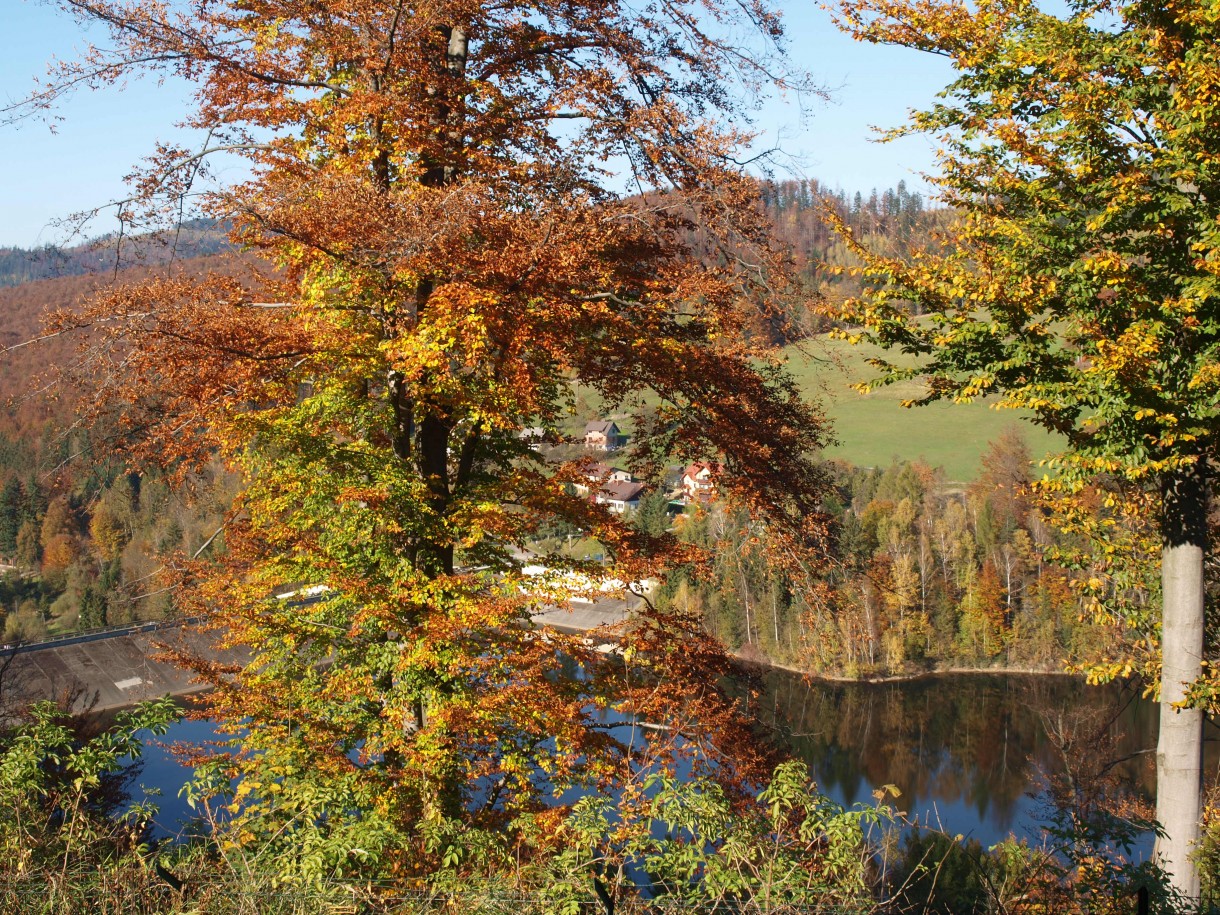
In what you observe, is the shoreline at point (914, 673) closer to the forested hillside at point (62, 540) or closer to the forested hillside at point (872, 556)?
the forested hillside at point (872, 556)

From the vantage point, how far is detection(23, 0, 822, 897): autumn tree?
7.09 meters

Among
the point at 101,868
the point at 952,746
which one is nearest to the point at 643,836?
the point at 101,868

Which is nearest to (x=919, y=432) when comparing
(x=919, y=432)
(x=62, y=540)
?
(x=919, y=432)

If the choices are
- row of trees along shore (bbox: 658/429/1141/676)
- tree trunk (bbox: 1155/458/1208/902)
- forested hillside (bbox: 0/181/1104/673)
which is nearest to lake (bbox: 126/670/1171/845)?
row of trees along shore (bbox: 658/429/1141/676)

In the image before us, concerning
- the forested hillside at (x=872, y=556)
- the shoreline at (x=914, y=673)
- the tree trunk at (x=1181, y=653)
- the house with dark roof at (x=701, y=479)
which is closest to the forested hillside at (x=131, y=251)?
the house with dark roof at (x=701, y=479)

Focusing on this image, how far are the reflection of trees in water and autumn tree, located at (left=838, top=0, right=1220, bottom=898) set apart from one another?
16.6 m

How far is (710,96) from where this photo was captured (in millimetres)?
8969

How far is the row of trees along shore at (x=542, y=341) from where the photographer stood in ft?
22.9

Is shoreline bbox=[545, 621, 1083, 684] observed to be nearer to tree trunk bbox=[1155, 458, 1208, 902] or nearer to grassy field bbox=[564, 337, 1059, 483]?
grassy field bbox=[564, 337, 1059, 483]

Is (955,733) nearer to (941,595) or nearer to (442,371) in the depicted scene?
(941,595)

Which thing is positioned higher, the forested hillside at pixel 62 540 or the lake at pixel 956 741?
the forested hillside at pixel 62 540

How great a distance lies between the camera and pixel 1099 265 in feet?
22.0

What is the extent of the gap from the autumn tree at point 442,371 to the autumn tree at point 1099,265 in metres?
1.53

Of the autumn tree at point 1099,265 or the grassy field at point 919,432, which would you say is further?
the grassy field at point 919,432
